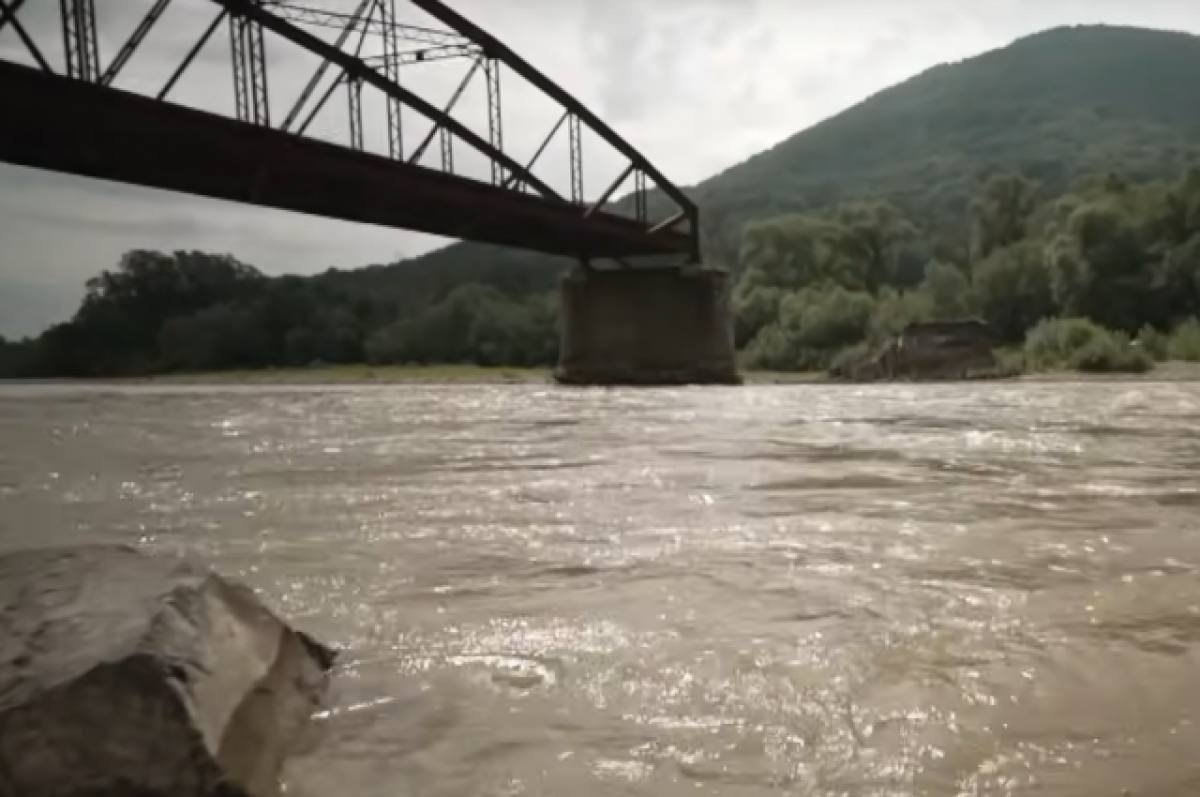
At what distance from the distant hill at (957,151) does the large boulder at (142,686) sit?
97770 mm

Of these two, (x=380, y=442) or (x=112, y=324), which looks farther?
(x=112, y=324)

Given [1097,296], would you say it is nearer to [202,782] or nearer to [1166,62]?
[202,782]

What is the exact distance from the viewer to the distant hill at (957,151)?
400 ft

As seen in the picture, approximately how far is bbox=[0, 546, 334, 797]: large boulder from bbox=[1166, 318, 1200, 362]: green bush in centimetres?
3483

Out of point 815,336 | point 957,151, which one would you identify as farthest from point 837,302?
point 957,151

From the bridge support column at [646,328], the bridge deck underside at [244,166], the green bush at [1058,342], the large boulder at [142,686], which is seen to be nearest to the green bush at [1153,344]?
the green bush at [1058,342]

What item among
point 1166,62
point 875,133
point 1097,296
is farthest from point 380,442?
point 1166,62

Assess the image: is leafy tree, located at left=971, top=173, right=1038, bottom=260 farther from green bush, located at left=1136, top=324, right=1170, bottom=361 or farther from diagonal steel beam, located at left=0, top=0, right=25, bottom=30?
diagonal steel beam, located at left=0, top=0, right=25, bottom=30

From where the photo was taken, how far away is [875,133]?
189500 millimetres

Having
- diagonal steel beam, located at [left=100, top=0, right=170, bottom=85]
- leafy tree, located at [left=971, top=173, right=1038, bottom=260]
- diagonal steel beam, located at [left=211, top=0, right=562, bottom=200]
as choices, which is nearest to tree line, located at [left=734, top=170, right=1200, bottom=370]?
leafy tree, located at [left=971, top=173, right=1038, bottom=260]

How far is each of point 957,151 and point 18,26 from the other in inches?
6744

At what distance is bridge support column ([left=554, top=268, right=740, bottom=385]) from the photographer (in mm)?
32500

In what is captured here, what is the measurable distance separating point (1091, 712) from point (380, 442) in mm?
7828

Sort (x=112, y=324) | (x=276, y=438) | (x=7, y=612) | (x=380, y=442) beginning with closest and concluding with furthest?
(x=7, y=612) → (x=380, y=442) → (x=276, y=438) → (x=112, y=324)
